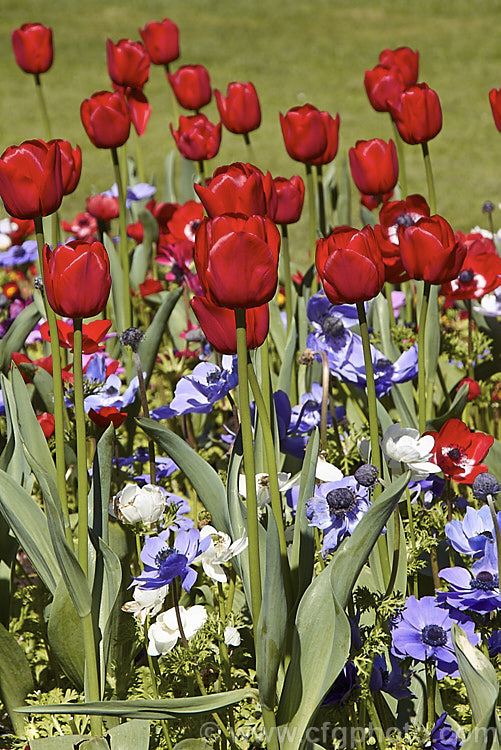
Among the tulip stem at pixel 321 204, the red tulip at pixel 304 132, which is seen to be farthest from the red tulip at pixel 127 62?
the red tulip at pixel 304 132

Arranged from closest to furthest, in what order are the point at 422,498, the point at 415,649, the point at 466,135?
the point at 415,649 < the point at 422,498 < the point at 466,135

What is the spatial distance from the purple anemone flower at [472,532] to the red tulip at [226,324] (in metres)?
0.42

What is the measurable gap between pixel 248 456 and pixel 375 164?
3.55 feet

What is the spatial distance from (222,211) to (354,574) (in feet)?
1.62

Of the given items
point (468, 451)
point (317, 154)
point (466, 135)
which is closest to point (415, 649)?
point (468, 451)

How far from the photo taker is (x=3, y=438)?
2012 mm

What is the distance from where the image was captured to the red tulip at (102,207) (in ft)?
7.92

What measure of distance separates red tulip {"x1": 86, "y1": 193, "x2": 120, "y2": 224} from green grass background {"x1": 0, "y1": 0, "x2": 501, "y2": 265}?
2454mm

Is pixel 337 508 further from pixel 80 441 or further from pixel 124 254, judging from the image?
pixel 124 254

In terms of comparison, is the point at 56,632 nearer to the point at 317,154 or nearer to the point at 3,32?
the point at 317,154

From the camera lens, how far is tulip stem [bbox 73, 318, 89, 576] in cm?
116

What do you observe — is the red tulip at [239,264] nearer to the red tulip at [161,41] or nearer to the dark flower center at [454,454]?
the dark flower center at [454,454]

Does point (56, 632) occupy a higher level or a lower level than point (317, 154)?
lower

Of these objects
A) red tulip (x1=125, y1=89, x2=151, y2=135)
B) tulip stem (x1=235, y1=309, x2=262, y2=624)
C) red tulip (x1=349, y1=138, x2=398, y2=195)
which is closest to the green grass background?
red tulip (x1=125, y1=89, x2=151, y2=135)
